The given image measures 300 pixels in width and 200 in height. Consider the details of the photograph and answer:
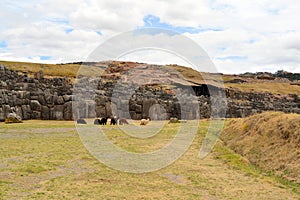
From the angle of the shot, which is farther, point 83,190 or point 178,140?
point 178,140

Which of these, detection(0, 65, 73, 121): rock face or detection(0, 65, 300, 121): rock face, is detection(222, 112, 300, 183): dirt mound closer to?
detection(0, 65, 73, 121): rock face

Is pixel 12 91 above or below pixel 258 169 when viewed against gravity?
above

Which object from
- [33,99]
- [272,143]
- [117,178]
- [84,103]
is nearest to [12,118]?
[33,99]

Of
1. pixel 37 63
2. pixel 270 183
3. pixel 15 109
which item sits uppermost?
pixel 37 63

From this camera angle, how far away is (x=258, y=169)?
601 inches

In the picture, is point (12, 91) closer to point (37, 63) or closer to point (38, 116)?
point (38, 116)

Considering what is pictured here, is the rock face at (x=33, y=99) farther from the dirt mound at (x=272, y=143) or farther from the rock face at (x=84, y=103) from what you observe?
the dirt mound at (x=272, y=143)

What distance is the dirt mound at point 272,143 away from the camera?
14.5 meters

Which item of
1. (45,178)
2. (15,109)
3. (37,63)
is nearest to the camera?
(45,178)

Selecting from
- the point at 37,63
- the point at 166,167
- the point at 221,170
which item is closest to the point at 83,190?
the point at 166,167

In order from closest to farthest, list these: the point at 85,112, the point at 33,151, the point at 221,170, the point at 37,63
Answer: the point at 221,170 < the point at 33,151 < the point at 85,112 < the point at 37,63

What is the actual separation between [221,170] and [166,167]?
6.97 feet

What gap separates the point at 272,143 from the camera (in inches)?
676

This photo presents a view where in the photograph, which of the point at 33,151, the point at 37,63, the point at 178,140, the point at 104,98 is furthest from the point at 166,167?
the point at 37,63
